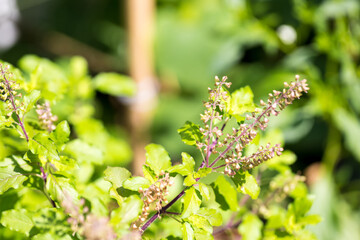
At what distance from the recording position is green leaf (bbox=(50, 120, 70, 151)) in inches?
19.5

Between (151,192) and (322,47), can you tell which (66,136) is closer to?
(151,192)

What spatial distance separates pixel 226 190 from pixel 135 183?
14 centimetres

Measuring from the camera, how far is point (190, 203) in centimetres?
48

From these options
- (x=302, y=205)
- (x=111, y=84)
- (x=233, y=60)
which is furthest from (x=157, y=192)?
(x=233, y=60)

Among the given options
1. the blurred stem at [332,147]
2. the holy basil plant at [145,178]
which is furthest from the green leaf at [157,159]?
the blurred stem at [332,147]

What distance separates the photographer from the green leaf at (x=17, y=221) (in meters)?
0.49

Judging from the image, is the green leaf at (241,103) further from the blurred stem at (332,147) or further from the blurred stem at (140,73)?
the blurred stem at (140,73)

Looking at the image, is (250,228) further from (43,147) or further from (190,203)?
(43,147)

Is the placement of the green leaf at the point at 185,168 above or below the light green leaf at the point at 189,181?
above

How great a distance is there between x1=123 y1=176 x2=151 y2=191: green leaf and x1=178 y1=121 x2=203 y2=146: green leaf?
7 cm

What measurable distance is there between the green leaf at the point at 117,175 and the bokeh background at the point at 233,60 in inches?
22.4

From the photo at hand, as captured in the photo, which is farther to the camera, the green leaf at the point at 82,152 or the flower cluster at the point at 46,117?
the green leaf at the point at 82,152

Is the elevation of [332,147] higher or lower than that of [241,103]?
higher

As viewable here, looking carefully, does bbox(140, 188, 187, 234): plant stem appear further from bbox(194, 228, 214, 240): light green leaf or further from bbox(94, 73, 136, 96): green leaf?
bbox(94, 73, 136, 96): green leaf
